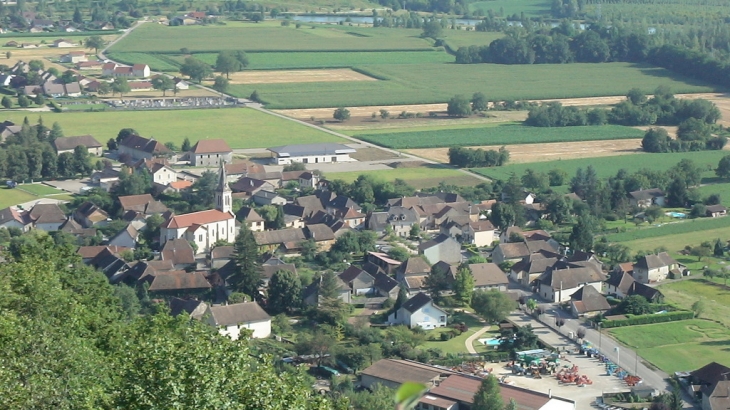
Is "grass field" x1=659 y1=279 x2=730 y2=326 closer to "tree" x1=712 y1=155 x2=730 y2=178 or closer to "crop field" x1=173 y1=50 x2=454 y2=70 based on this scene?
"tree" x1=712 y1=155 x2=730 y2=178

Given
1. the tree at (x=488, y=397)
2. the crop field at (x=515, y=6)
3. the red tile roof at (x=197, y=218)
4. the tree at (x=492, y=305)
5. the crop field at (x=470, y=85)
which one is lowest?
the crop field at (x=515, y=6)

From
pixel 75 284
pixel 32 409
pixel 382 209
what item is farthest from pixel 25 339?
pixel 382 209

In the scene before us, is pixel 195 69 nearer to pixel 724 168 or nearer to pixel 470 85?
pixel 470 85

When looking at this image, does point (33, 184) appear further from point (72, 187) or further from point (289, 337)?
point (289, 337)

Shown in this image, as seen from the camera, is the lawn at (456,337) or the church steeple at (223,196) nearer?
the lawn at (456,337)

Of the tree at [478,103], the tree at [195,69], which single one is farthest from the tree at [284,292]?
the tree at [195,69]

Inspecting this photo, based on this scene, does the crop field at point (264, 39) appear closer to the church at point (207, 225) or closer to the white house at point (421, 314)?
the church at point (207, 225)

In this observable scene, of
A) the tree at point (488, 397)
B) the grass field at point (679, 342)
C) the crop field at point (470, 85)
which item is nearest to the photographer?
the tree at point (488, 397)
